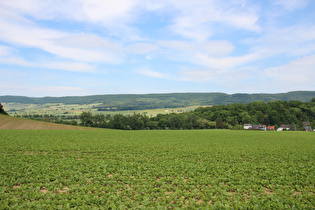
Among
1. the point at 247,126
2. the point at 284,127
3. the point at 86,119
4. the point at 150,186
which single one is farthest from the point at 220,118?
the point at 150,186

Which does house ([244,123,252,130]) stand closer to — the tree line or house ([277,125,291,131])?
the tree line

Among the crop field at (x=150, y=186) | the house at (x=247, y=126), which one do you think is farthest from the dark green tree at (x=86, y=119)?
the house at (x=247, y=126)

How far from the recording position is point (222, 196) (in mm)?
9656

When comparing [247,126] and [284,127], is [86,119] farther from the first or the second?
[284,127]

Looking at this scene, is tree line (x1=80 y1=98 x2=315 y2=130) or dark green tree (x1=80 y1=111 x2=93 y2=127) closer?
dark green tree (x1=80 y1=111 x2=93 y2=127)

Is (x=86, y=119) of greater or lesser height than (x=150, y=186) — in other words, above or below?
below

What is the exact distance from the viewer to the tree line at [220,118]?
3457 inches

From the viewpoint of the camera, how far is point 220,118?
321 ft

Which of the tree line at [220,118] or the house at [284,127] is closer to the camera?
the tree line at [220,118]

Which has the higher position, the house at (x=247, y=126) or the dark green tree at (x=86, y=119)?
the dark green tree at (x=86, y=119)

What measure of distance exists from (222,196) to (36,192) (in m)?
9.08

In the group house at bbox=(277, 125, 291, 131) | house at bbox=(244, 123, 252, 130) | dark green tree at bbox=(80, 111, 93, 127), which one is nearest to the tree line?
dark green tree at bbox=(80, 111, 93, 127)

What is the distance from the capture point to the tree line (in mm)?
87812

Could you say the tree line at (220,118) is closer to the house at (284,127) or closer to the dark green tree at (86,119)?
the dark green tree at (86,119)
